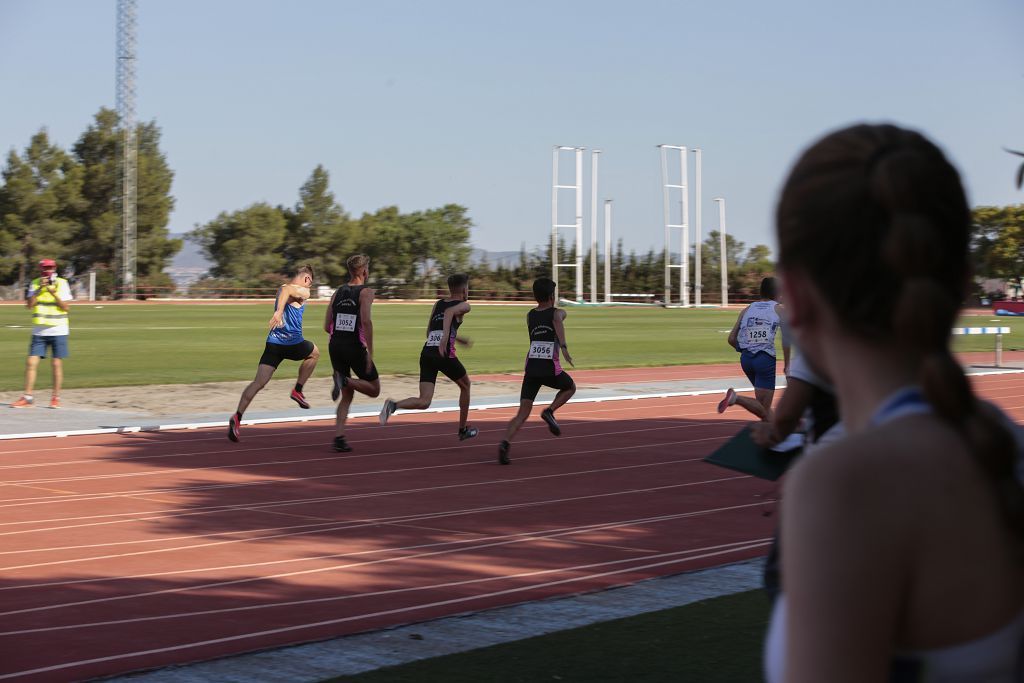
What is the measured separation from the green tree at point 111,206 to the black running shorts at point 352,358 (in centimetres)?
8013

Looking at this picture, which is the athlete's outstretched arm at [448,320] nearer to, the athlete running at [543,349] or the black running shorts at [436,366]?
A: the black running shorts at [436,366]

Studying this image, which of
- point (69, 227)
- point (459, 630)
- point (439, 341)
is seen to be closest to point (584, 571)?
point (459, 630)

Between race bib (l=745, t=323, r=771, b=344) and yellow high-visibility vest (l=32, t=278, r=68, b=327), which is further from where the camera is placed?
yellow high-visibility vest (l=32, t=278, r=68, b=327)

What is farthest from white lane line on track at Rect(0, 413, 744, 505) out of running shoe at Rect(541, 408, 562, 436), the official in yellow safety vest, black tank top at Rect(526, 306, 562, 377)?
the official in yellow safety vest

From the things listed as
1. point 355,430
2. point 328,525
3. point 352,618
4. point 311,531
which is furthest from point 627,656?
point 355,430

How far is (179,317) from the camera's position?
171 feet

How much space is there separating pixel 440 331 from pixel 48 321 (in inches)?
259

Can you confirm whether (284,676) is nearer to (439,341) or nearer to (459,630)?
(459,630)

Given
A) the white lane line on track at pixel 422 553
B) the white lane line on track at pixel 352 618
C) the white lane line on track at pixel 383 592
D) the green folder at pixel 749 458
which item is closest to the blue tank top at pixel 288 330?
the white lane line on track at pixel 422 553

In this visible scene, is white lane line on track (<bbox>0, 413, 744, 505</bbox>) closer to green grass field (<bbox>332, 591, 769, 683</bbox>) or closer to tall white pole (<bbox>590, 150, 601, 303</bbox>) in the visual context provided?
green grass field (<bbox>332, 591, 769, 683</bbox>)

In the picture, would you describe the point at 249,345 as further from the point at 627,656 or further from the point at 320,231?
the point at 320,231

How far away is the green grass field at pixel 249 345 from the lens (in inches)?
925

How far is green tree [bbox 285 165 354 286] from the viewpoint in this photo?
106 metres

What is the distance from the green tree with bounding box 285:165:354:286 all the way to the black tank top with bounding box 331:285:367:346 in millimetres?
93189
